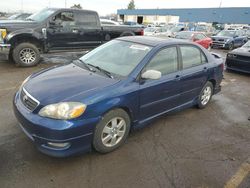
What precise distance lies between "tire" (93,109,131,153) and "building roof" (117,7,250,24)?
5960 centimetres

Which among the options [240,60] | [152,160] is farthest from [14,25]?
[240,60]

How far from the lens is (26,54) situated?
7992mm

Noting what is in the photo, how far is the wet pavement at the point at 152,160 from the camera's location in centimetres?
279

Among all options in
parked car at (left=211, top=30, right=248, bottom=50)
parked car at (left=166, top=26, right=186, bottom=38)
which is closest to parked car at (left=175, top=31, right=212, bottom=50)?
parked car at (left=211, top=30, right=248, bottom=50)

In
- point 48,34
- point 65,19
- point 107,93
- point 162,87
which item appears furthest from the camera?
point 65,19

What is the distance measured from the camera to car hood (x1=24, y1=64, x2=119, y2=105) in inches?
115

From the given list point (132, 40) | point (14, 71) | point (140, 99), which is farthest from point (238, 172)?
point (14, 71)

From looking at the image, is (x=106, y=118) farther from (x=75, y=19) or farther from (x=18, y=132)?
(x=75, y=19)

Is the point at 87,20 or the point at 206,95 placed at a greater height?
the point at 87,20

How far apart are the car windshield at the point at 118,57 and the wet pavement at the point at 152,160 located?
1.15 meters

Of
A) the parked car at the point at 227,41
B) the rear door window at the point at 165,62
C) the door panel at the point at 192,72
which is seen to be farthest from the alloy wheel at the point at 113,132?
the parked car at the point at 227,41

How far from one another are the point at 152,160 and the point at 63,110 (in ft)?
4.66

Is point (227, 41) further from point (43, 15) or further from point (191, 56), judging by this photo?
point (191, 56)

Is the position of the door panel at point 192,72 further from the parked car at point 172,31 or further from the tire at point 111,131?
the parked car at point 172,31
